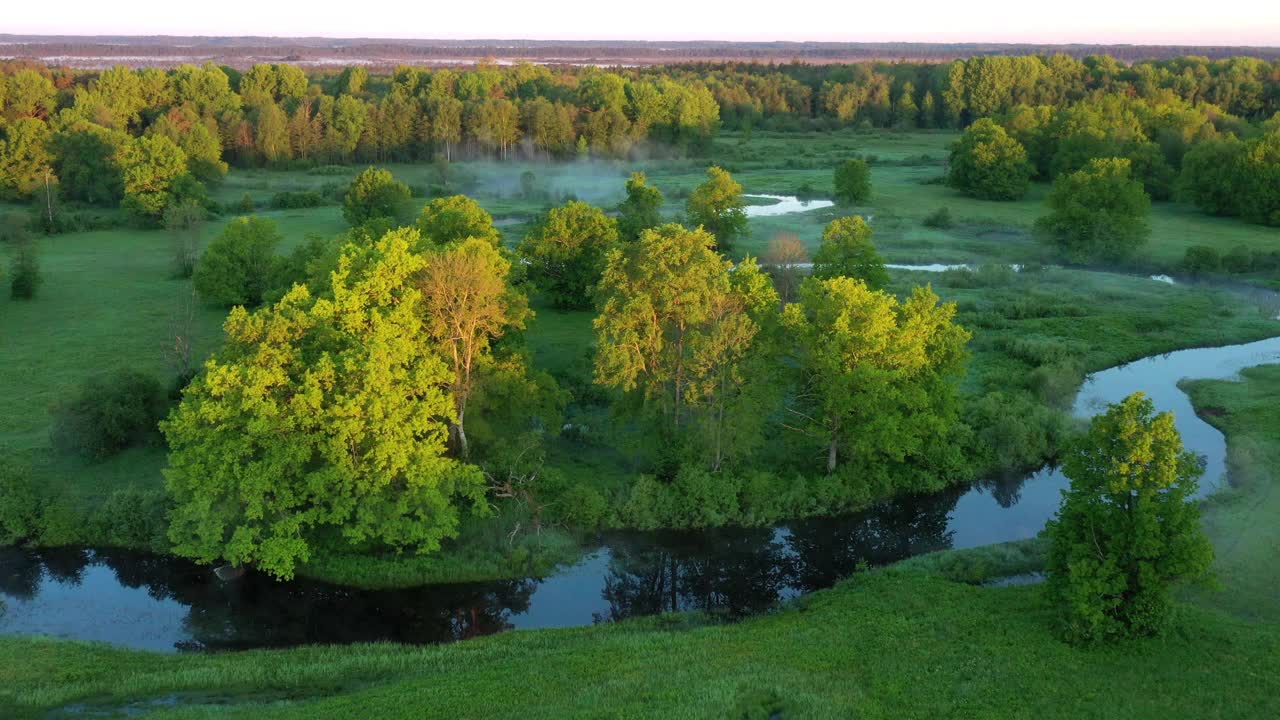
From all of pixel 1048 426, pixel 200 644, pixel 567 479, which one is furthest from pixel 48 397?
pixel 1048 426

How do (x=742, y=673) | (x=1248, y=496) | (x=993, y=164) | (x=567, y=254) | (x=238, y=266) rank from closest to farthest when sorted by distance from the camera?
(x=742, y=673) → (x=1248, y=496) → (x=567, y=254) → (x=238, y=266) → (x=993, y=164)

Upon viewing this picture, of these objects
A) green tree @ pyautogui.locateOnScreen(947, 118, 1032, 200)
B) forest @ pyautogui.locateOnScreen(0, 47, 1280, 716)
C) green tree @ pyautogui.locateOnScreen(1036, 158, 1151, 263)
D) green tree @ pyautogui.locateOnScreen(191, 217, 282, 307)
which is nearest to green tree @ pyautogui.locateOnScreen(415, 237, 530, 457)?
forest @ pyautogui.locateOnScreen(0, 47, 1280, 716)

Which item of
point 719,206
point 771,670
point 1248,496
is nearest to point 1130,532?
point 771,670

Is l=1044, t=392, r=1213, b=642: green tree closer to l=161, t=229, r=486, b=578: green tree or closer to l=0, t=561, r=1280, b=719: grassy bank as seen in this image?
l=0, t=561, r=1280, b=719: grassy bank

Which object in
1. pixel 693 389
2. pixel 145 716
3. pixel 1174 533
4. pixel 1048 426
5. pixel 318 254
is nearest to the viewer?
pixel 145 716

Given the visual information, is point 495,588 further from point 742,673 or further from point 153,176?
point 153,176

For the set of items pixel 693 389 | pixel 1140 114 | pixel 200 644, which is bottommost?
pixel 200 644

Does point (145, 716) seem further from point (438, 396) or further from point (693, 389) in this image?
point (693, 389)
